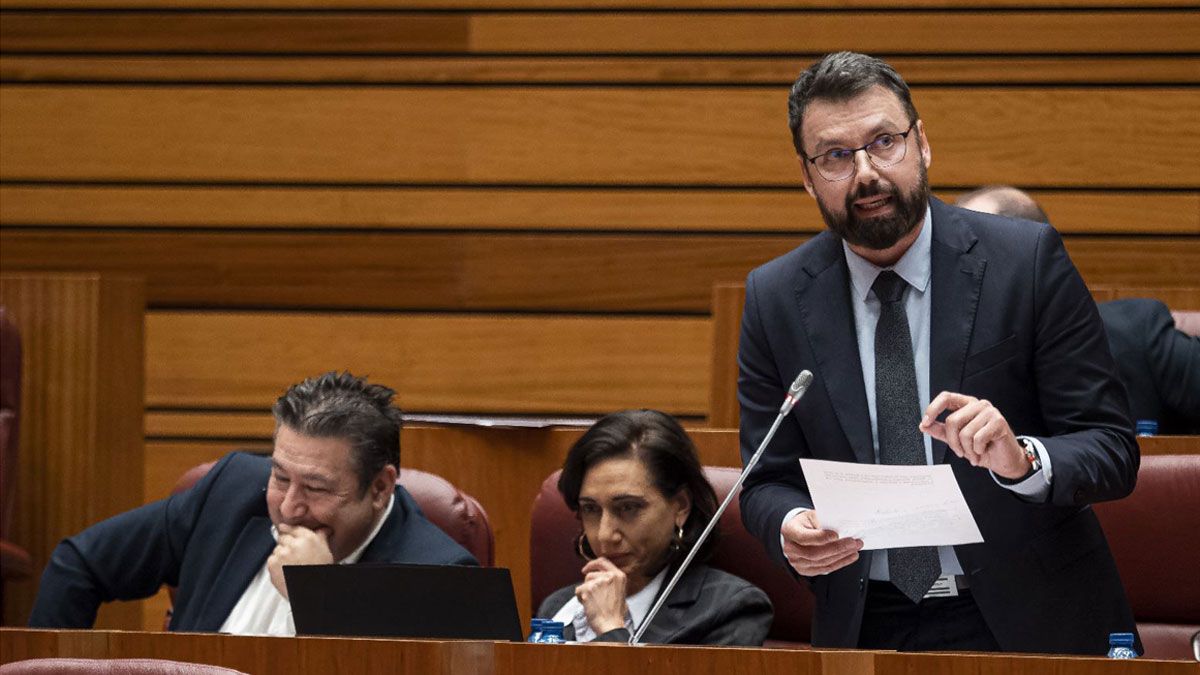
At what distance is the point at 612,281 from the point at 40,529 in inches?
58.2

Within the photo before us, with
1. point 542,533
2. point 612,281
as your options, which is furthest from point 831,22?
point 542,533

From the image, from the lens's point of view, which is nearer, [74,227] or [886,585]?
[886,585]

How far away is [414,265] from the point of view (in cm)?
391

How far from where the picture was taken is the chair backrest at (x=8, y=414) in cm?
281

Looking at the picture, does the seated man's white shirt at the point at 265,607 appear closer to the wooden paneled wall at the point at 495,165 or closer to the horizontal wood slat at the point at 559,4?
the wooden paneled wall at the point at 495,165

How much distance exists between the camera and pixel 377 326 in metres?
3.91

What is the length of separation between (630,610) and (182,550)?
70 centimetres

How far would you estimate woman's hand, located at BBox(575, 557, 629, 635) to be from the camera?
2.05m

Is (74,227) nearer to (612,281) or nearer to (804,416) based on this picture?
(612,281)

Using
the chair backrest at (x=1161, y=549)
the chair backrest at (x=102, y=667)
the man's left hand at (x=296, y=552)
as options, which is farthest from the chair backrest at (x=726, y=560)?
the chair backrest at (x=102, y=667)

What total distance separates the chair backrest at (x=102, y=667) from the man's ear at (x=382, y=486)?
2.95ft

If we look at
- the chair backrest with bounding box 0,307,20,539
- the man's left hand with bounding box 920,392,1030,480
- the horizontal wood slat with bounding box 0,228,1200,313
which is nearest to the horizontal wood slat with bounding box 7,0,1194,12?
the horizontal wood slat with bounding box 0,228,1200,313

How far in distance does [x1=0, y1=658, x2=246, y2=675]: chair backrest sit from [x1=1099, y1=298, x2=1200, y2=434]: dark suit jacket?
184 cm

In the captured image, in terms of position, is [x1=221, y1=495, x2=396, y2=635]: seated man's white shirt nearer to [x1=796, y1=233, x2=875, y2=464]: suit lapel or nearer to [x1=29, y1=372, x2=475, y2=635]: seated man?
[x1=29, y1=372, x2=475, y2=635]: seated man
